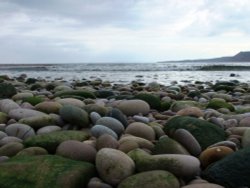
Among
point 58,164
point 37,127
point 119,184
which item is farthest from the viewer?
point 37,127

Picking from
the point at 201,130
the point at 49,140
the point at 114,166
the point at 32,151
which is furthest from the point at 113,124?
the point at 114,166

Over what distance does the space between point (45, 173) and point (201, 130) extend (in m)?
1.69

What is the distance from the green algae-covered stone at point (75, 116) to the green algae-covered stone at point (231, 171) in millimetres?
1939

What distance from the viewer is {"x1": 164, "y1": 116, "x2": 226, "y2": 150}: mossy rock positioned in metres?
3.90

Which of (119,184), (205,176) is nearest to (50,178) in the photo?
(119,184)

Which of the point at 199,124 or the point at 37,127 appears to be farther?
the point at 37,127

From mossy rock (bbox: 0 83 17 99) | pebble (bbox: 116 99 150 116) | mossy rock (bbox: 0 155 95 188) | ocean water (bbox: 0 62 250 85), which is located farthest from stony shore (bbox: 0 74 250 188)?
ocean water (bbox: 0 62 250 85)

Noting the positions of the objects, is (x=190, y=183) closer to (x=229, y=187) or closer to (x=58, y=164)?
(x=229, y=187)

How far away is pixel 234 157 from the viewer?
3.11 m

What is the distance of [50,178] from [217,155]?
4.57ft

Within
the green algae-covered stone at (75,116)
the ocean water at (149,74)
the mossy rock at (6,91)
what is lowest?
the ocean water at (149,74)

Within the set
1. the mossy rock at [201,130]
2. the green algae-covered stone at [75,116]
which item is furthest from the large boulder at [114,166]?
the green algae-covered stone at [75,116]

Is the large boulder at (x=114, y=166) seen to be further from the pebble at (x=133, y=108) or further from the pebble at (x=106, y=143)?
the pebble at (x=133, y=108)

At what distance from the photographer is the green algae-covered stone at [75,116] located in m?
4.68
